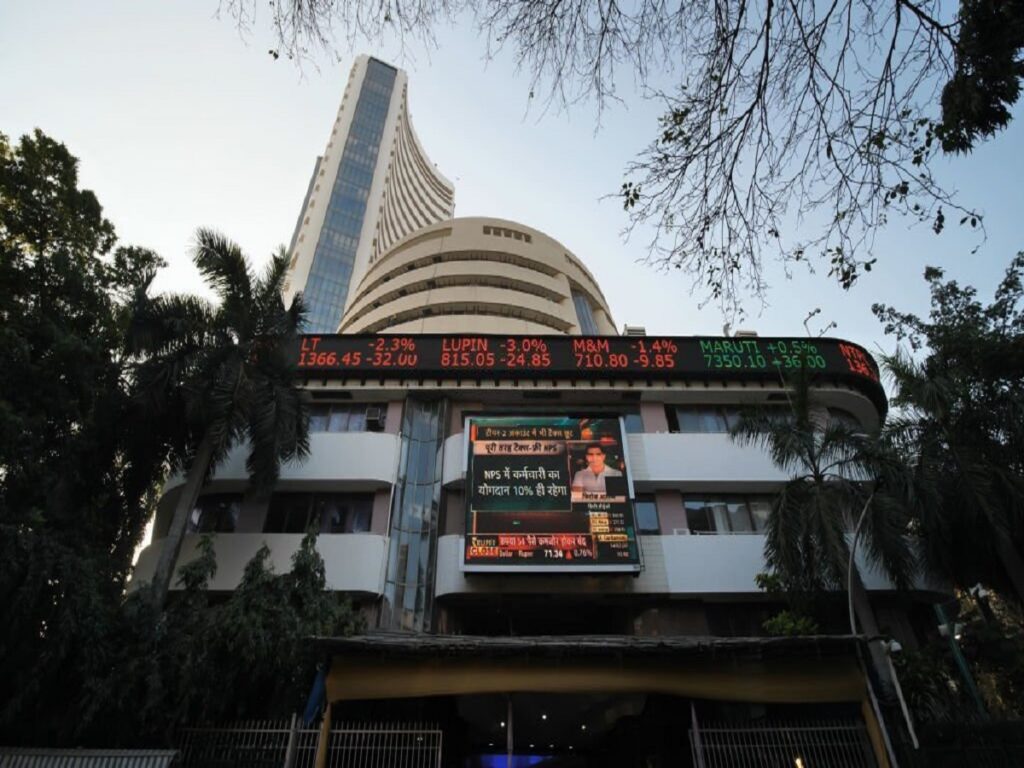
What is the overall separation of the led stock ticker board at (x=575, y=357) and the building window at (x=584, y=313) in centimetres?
1687

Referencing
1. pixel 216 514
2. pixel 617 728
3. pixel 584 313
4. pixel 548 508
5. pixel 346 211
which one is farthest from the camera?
pixel 346 211

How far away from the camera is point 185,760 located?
8.30 metres

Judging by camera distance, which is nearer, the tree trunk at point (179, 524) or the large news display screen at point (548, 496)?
the tree trunk at point (179, 524)

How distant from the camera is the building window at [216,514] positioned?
16562 millimetres

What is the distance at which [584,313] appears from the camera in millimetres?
37031

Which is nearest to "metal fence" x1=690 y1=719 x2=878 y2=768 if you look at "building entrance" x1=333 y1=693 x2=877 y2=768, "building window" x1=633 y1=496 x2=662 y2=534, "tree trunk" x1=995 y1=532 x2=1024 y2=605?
"building entrance" x1=333 y1=693 x2=877 y2=768

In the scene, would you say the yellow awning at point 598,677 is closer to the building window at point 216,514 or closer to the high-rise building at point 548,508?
the high-rise building at point 548,508

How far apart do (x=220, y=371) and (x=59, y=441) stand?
11.9 ft

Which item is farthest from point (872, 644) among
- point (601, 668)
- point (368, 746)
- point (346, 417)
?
point (346, 417)

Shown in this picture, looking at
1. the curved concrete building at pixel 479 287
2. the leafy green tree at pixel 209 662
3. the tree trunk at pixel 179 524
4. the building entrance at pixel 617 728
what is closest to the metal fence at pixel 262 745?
the leafy green tree at pixel 209 662

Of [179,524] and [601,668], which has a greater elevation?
[179,524]

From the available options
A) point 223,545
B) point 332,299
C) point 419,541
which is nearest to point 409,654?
point 419,541

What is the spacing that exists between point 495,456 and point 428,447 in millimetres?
2698

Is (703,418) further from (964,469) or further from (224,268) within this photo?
(224,268)
